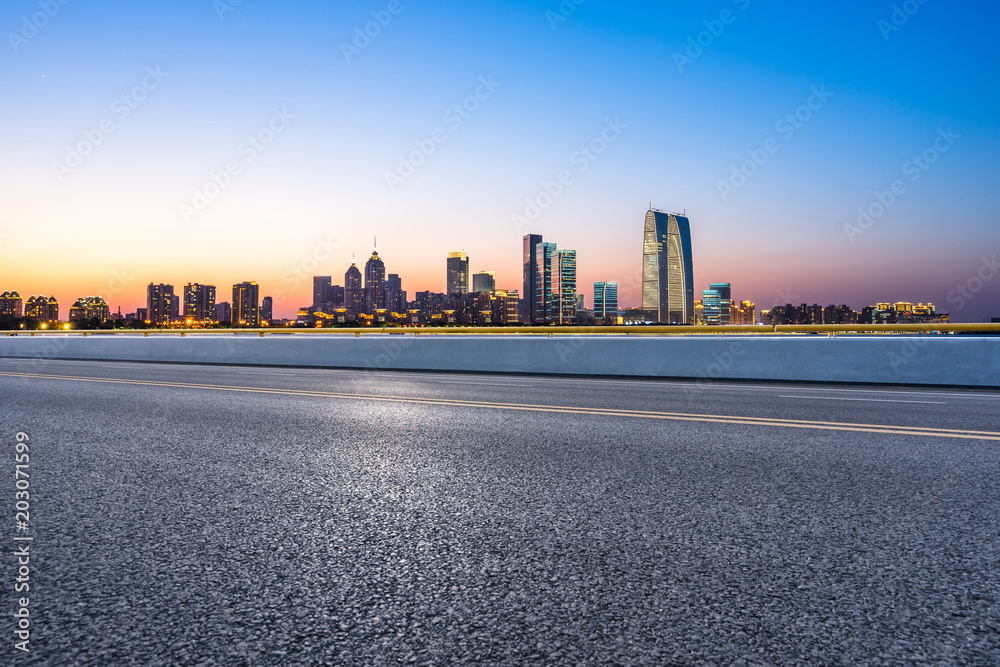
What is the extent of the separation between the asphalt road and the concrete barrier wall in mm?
6013

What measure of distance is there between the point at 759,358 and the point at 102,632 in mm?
13315

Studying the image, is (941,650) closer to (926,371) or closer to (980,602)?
(980,602)

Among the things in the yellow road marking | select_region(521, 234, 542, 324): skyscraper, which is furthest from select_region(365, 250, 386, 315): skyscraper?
the yellow road marking

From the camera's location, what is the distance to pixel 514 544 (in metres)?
3.20

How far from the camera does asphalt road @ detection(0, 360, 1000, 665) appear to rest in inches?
86.9

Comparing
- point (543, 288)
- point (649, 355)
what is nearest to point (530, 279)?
point (543, 288)

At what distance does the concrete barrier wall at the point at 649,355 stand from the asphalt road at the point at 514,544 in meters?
6.01

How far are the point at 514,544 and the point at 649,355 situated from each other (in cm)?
1212

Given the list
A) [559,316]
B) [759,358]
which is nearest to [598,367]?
[759,358]

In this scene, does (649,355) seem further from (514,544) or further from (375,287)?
(375,287)

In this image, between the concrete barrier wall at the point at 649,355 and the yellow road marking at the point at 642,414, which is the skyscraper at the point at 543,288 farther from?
the yellow road marking at the point at 642,414

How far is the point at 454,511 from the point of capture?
3809 millimetres

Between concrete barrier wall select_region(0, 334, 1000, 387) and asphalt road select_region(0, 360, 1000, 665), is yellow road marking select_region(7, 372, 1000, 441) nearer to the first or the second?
asphalt road select_region(0, 360, 1000, 665)

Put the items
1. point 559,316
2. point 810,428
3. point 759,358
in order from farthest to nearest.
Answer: point 559,316 < point 759,358 < point 810,428
